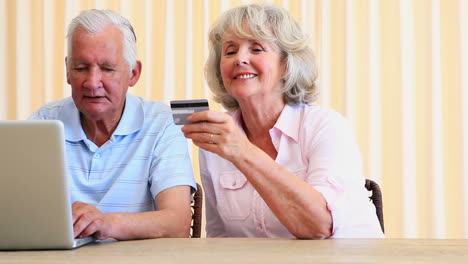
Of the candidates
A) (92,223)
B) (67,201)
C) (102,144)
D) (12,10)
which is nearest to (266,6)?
(102,144)

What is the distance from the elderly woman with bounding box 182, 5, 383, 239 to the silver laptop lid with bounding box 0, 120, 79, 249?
46 cm

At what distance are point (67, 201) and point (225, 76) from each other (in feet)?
3.14

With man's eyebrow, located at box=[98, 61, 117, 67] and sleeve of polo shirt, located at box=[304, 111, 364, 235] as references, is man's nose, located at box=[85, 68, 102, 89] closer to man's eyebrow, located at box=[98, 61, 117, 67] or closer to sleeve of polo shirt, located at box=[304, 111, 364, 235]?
man's eyebrow, located at box=[98, 61, 117, 67]

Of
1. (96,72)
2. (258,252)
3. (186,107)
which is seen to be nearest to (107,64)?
(96,72)

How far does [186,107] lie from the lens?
4.63 feet

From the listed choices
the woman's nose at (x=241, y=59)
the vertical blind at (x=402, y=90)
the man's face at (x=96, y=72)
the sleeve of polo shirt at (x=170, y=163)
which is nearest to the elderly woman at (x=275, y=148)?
the woman's nose at (x=241, y=59)

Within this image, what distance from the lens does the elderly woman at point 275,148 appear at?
1646mm

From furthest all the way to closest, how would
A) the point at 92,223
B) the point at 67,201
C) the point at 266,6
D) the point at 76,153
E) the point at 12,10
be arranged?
the point at 12,10, the point at 266,6, the point at 76,153, the point at 92,223, the point at 67,201

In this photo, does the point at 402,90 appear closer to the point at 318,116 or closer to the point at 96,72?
the point at 318,116

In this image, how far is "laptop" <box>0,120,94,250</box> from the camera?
115cm

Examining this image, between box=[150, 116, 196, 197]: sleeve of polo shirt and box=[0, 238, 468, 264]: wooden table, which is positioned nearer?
box=[0, 238, 468, 264]: wooden table

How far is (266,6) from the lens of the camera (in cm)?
212

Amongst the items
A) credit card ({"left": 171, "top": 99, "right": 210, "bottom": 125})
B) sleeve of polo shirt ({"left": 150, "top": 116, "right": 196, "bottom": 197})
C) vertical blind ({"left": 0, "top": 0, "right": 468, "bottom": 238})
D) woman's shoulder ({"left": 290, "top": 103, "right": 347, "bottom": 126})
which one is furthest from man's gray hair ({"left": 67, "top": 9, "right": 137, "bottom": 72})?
vertical blind ({"left": 0, "top": 0, "right": 468, "bottom": 238})

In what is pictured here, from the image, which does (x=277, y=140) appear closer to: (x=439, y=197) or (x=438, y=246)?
(x=438, y=246)
